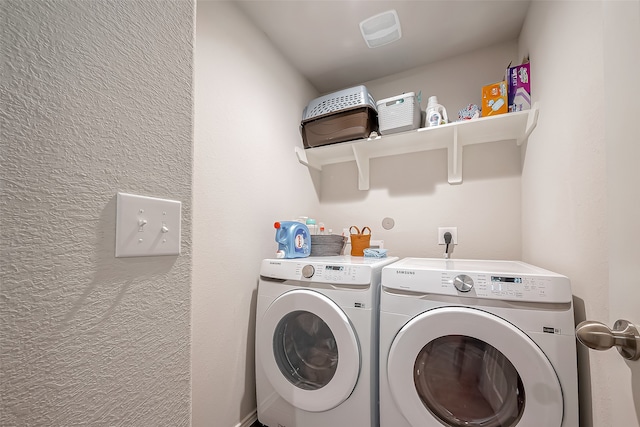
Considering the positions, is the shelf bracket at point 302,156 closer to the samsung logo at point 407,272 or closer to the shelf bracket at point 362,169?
the shelf bracket at point 362,169

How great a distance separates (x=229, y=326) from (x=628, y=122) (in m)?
1.47

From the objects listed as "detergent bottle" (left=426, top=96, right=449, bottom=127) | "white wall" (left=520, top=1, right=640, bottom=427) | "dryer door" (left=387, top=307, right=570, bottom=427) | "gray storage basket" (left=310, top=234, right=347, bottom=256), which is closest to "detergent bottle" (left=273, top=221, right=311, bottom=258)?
"gray storage basket" (left=310, top=234, right=347, bottom=256)

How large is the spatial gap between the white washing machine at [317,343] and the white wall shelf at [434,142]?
0.87m

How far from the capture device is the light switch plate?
1.46ft

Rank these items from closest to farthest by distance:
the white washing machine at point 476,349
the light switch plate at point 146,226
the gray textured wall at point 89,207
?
the gray textured wall at point 89,207
the light switch plate at point 146,226
the white washing machine at point 476,349

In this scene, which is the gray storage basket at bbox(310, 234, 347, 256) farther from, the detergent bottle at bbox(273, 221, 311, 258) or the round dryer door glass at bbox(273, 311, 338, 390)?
the round dryer door glass at bbox(273, 311, 338, 390)

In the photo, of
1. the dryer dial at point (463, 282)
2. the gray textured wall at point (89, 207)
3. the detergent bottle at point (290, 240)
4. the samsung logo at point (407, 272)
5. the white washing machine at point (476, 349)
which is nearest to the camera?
the gray textured wall at point (89, 207)

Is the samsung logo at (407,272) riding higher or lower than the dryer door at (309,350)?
higher

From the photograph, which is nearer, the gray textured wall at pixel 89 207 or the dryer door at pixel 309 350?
the gray textured wall at pixel 89 207

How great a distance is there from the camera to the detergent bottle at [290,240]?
1.42m

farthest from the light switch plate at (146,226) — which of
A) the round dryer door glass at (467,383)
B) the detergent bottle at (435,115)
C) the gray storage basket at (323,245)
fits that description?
the detergent bottle at (435,115)

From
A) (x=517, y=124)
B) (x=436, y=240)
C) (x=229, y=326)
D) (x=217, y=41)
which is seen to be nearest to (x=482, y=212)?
(x=436, y=240)

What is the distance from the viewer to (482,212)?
1634mm

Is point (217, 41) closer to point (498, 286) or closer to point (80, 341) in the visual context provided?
point (80, 341)
